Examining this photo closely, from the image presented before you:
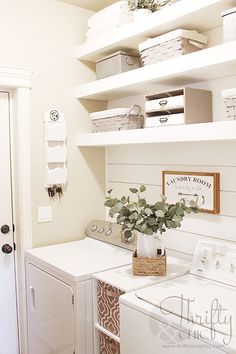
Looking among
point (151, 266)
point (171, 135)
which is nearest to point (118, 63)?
point (171, 135)

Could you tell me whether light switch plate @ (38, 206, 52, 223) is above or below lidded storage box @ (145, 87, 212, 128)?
below

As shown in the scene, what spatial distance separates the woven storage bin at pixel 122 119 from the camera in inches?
92.9

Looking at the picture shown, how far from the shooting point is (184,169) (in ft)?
7.44

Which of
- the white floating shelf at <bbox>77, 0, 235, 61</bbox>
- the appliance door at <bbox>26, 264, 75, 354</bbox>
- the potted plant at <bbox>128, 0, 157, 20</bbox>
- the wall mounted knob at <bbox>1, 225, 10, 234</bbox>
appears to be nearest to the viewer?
the white floating shelf at <bbox>77, 0, 235, 61</bbox>

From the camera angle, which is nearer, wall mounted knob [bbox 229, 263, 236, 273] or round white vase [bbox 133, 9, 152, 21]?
wall mounted knob [bbox 229, 263, 236, 273]

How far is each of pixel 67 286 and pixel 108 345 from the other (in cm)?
39

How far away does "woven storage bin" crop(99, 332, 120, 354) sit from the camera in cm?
192

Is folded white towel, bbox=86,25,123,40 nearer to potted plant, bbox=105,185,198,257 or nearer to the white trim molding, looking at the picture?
the white trim molding

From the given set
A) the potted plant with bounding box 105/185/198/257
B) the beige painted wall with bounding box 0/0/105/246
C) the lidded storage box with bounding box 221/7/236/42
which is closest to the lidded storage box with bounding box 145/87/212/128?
the lidded storage box with bounding box 221/7/236/42

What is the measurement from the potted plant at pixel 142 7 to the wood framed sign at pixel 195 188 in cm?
99

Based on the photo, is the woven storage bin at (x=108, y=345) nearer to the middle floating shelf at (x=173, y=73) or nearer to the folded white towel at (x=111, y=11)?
the middle floating shelf at (x=173, y=73)

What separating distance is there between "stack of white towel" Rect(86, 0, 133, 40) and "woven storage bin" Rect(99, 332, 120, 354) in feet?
6.24

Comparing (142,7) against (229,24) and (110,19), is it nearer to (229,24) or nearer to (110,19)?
(110,19)

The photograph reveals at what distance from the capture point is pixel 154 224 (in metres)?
1.89
